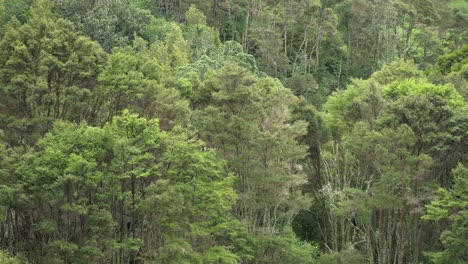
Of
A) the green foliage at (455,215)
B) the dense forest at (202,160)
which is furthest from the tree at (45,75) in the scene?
the green foliage at (455,215)

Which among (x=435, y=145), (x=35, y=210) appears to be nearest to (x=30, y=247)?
(x=35, y=210)

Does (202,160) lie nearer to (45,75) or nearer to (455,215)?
(45,75)

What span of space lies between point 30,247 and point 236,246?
1252 cm

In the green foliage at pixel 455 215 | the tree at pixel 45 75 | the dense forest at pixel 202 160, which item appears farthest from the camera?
the tree at pixel 45 75

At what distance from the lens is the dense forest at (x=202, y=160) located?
27859 millimetres

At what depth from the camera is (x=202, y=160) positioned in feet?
99.2

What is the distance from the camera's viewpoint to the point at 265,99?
38.4 m

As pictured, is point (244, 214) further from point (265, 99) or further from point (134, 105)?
point (134, 105)

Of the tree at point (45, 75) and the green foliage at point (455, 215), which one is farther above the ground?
the tree at point (45, 75)

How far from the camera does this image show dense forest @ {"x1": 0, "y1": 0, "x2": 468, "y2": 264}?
27.9 metres

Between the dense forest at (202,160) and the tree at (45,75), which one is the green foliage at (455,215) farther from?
the tree at (45,75)

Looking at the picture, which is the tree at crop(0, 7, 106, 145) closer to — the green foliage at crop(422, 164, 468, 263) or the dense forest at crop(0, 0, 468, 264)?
the dense forest at crop(0, 0, 468, 264)

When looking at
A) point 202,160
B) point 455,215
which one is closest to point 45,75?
point 202,160

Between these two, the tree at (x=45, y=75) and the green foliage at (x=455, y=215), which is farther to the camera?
the tree at (x=45, y=75)
